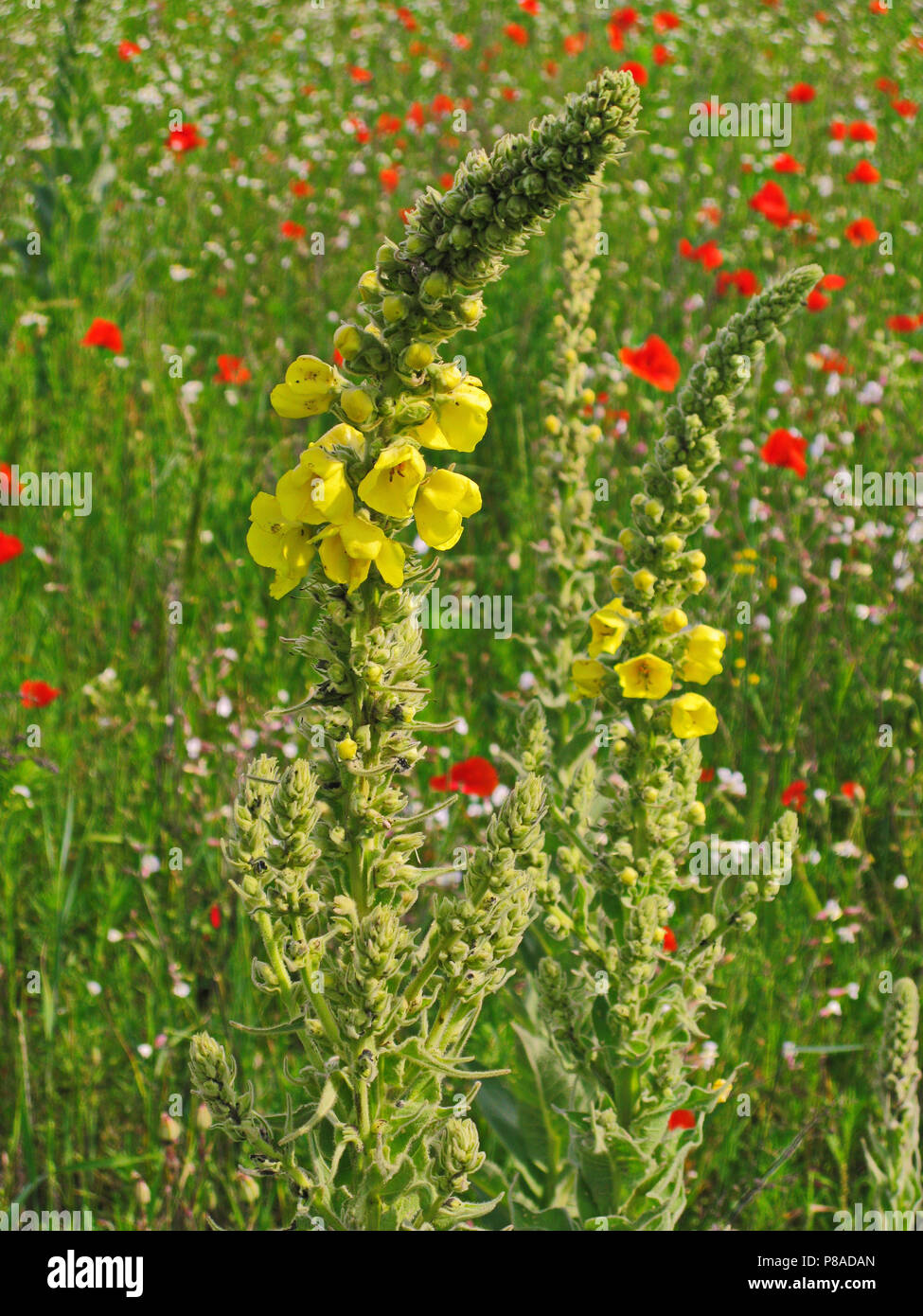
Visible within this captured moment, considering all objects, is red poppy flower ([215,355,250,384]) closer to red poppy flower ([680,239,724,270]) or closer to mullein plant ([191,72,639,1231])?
red poppy flower ([680,239,724,270])

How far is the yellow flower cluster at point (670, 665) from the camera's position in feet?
6.72

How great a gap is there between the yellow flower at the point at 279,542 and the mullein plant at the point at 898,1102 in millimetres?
1451

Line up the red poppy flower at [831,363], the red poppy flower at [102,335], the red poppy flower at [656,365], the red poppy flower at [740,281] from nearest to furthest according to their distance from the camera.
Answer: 1. the red poppy flower at [656,365]
2. the red poppy flower at [102,335]
3. the red poppy flower at [740,281]
4. the red poppy flower at [831,363]

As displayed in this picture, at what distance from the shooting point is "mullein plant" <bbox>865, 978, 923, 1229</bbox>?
2.17 meters

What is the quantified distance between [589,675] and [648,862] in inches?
14.5

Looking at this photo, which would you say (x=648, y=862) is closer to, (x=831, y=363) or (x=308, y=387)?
(x=308, y=387)

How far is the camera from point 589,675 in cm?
216

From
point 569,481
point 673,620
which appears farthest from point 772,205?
point 673,620

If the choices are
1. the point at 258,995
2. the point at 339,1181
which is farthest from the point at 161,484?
the point at 339,1181

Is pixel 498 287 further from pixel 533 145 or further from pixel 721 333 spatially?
pixel 533 145

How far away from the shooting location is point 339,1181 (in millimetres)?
1685

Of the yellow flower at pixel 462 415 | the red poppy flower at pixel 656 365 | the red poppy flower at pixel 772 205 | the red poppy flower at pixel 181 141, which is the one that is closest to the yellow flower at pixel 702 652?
the yellow flower at pixel 462 415

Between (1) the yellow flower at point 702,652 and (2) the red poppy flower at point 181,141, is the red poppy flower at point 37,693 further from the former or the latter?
(2) the red poppy flower at point 181,141

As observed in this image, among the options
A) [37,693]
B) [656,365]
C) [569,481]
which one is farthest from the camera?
[656,365]
